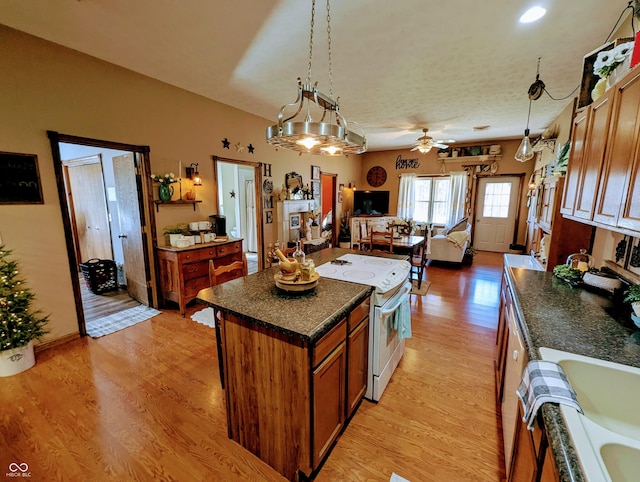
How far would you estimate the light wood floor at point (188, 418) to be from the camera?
1.53m

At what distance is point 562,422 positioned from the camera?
77 cm

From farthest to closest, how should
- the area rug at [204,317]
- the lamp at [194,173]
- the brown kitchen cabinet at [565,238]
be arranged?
1. the lamp at [194,173]
2. the area rug at [204,317]
3. the brown kitchen cabinet at [565,238]

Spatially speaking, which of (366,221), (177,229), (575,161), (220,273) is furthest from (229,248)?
(366,221)

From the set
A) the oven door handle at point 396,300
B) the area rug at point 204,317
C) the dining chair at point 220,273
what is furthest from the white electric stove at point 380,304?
the area rug at point 204,317

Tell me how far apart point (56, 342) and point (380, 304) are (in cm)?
321

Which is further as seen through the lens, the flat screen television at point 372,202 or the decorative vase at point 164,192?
the flat screen television at point 372,202

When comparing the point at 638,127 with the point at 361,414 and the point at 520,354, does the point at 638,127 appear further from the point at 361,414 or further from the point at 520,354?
the point at 361,414

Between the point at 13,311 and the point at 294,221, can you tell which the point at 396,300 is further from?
the point at 294,221

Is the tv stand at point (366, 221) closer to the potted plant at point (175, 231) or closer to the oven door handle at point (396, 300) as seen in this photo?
the potted plant at point (175, 231)

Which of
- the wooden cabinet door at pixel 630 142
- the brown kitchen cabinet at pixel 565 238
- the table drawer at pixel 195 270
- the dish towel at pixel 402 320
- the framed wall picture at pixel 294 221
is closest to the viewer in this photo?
the wooden cabinet door at pixel 630 142

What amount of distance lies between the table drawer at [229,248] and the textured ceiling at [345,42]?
6.72 feet

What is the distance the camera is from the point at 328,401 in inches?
58.8

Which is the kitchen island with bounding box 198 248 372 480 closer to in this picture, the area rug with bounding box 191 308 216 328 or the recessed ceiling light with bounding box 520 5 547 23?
the area rug with bounding box 191 308 216 328

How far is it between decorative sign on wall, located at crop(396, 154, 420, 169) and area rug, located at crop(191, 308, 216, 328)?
6.61 m
